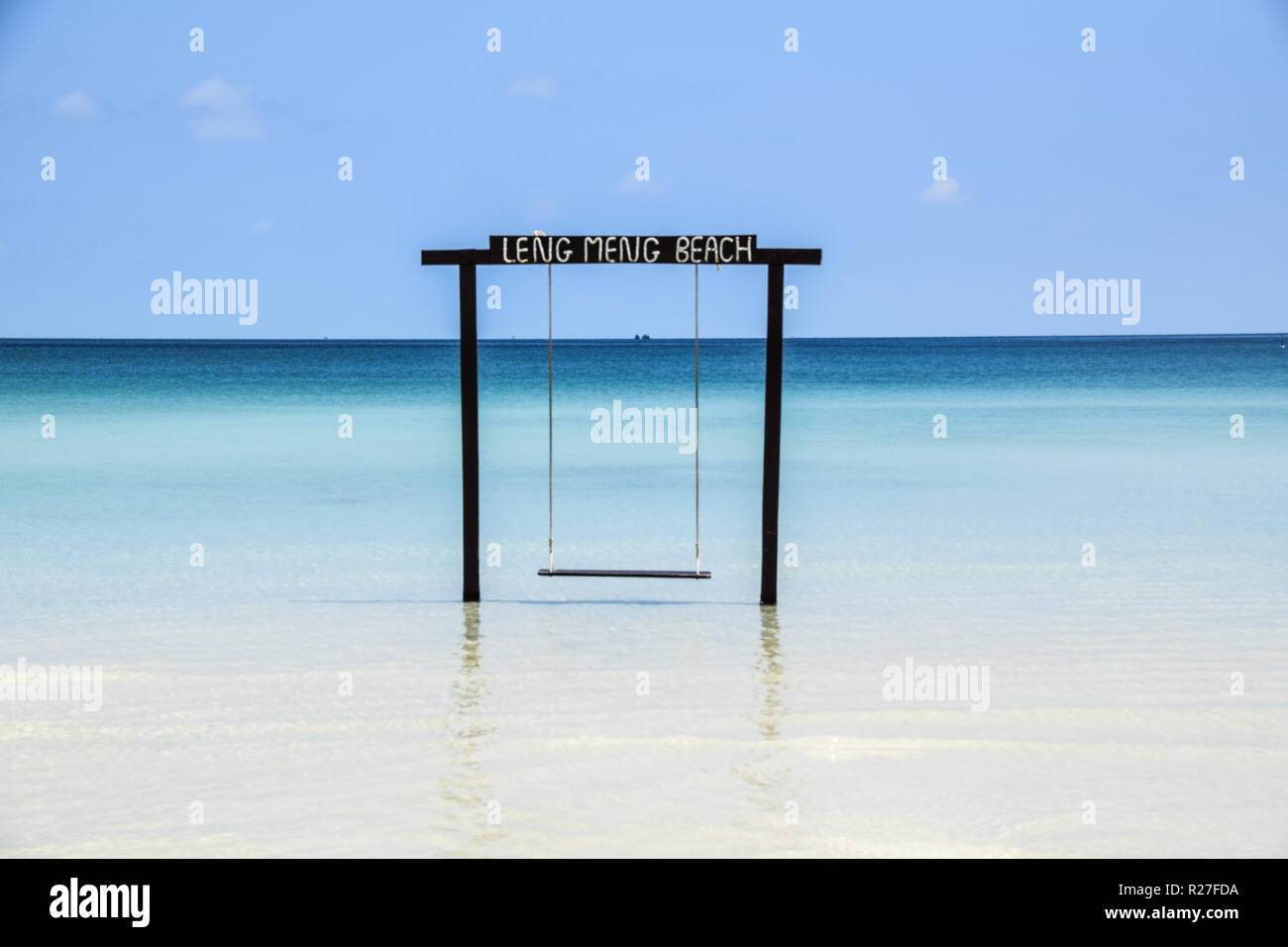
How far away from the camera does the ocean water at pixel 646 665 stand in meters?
5.56

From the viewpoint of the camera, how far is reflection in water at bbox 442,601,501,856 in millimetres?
5445

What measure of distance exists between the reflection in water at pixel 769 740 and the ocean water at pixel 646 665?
25 mm

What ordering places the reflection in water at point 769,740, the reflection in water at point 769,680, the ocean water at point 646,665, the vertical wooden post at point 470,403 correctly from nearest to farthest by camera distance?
the ocean water at point 646,665
the reflection in water at point 769,740
the reflection in water at point 769,680
the vertical wooden post at point 470,403

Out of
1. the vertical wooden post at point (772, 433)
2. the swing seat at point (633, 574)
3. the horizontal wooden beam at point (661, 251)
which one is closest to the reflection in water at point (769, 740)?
the swing seat at point (633, 574)

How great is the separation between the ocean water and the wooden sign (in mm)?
2538

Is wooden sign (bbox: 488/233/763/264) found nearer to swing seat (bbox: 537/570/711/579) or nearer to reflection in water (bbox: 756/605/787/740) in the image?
swing seat (bbox: 537/570/711/579)

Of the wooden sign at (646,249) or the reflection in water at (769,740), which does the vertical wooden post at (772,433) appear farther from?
the reflection in water at (769,740)

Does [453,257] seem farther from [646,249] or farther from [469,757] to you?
[469,757]

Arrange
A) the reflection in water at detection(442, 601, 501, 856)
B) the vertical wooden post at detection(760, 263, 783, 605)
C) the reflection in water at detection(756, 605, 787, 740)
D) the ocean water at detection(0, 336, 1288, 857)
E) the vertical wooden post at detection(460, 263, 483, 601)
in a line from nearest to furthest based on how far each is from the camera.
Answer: the reflection in water at detection(442, 601, 501, 856) → the ocean water at detection(0, 336, 1288, 857) → the reflection in water at detection(756, 605, 787, 740) → the vertical wooden post at detection(760, 263, 783, 605) → the vertical wooden post at detection(460, 263, 483, 601)

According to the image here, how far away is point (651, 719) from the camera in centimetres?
690

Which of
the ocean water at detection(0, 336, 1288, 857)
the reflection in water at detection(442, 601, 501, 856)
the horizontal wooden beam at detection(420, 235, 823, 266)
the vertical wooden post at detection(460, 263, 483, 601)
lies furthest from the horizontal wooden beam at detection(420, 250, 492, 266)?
the reflection in water at detection(442, 601, 501, 856)
